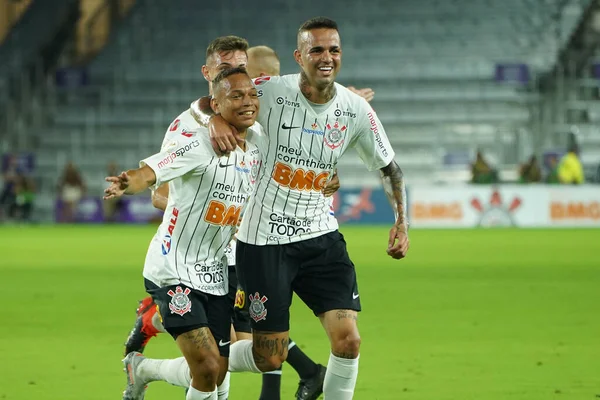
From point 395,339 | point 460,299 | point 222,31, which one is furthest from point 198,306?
point 222,31

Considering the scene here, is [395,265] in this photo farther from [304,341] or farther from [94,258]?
[304,341]

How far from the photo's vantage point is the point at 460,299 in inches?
483

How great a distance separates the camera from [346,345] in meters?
5.75

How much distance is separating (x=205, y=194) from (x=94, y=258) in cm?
1309

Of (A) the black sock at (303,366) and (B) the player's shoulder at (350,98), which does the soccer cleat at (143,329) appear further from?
(B) the player's shoulder at (350,98)

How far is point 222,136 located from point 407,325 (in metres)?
5.18

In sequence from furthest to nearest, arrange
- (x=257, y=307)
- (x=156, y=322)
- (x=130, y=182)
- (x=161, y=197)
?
(x=156, y=322) → (x=161, y=197) → (x=257, y=307) → (x=130, y=182)

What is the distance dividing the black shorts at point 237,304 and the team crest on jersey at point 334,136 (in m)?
0.93

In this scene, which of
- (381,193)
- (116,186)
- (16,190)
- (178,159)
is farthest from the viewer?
(16,190)

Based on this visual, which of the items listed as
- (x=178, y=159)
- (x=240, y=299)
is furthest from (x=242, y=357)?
(x=178, y=159)

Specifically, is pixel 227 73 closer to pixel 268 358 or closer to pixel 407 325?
pixel 268 358

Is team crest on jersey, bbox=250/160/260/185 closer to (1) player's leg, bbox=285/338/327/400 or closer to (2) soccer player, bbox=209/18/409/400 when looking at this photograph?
(2) soccer player, bbox=209/18/409/400

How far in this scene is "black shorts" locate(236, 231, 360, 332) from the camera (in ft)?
19.4

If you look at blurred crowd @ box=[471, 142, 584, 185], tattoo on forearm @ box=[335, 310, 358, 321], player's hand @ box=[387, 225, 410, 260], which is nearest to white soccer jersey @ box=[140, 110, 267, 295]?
tattoo on forearm @ box=[335, 310, 358, 321]
